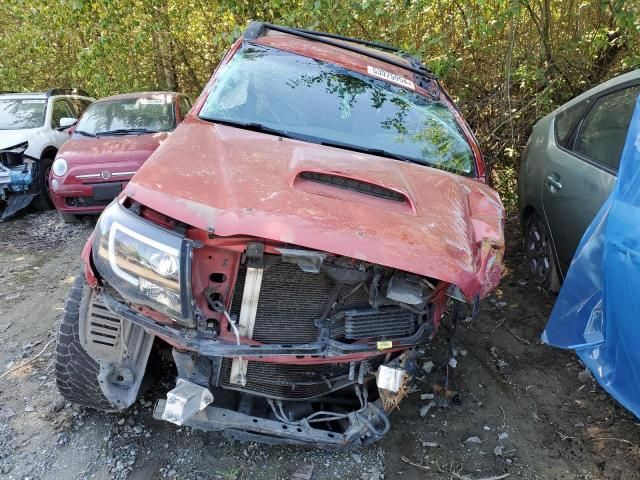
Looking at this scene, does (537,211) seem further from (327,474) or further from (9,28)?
(9,28)

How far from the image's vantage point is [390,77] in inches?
140

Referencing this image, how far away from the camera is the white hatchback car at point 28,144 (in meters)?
6.29

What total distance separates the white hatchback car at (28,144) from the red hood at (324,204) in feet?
15.1

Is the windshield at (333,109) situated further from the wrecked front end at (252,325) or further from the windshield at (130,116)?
the windshield at (130,116)

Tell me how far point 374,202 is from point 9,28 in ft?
37.7

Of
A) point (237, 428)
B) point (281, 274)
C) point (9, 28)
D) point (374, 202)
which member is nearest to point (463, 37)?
point (374, 202)

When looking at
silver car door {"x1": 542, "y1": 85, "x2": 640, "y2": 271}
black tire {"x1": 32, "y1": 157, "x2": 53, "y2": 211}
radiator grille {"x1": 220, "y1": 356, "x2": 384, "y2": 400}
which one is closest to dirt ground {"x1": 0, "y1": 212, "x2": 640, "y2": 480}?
radiator grille {"x1": 220, "y1": 356, "x2": 384, "y2": 400}

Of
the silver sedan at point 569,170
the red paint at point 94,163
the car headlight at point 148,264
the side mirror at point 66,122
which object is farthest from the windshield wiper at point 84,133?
the silver sedan at point 569,170

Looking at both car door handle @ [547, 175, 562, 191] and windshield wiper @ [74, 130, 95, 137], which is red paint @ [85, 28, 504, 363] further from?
windshield wiper @ [74, 130, 95, 137]

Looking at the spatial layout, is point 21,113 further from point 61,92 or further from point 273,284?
point 273,284

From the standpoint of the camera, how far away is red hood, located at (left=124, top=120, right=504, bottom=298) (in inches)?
76.6

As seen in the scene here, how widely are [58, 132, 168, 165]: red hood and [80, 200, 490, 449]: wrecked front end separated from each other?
357 cm

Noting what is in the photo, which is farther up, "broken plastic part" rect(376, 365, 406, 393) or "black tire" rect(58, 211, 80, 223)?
"broken plastic part" rect(376, 365, 406, 393)

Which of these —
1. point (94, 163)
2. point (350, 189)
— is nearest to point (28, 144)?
point (94, 163)
